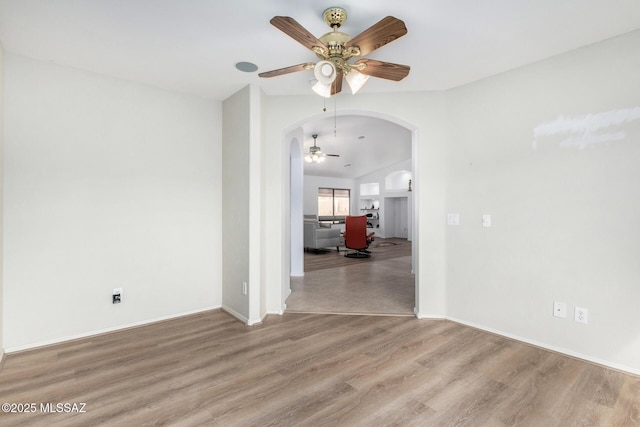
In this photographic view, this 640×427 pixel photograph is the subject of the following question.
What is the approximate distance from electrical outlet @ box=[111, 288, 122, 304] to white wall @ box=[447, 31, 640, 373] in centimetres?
Result: 342

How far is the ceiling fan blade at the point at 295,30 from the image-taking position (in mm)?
1649

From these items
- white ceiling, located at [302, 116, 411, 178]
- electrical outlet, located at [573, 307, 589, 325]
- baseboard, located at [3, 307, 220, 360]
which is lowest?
baseboard, located at [3, 307, 220, 360]

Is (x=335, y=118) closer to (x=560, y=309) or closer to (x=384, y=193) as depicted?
(x=560, y=309)

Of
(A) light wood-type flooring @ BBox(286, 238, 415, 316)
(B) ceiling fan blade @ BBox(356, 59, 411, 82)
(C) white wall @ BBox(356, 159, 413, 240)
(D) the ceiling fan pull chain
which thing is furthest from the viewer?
(C) white wall @ BBox(356, 159, 413, 240)

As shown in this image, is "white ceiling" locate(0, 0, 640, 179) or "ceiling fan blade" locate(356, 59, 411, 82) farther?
"ceiling fan blade" locate(356, 59, 411, 82)

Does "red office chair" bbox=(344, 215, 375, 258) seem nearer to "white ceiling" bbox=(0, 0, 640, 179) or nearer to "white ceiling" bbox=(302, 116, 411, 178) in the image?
"white ceiling" bbox=(302, 116, 411, 178)

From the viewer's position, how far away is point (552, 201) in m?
2.56

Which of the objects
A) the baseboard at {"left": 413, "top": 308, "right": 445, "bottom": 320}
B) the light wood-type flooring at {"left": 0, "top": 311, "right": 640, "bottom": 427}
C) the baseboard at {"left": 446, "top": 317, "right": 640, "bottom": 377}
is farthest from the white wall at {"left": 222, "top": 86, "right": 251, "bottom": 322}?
the baseboard at {"left": 446, "top": 317, "right": 640, "bottom": 377}

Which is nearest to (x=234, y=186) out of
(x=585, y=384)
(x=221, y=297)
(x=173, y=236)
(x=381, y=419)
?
(x=173, y=236)

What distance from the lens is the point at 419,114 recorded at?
3309mm

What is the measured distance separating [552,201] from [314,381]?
2.47m

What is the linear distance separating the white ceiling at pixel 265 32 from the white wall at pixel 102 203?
0.38 metres

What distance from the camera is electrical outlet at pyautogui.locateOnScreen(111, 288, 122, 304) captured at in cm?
293

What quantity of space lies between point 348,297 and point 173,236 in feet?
7.67
